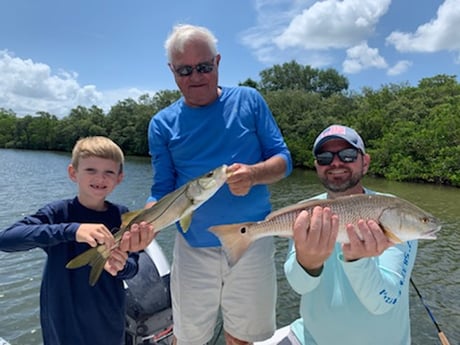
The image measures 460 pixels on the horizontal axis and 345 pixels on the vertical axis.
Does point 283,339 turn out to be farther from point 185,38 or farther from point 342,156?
point 185,38

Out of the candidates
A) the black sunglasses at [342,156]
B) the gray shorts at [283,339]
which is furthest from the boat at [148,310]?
the black sunglasses at [342,156]

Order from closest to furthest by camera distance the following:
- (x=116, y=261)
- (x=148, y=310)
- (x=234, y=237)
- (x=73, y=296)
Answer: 1. (x=234, y=237)
2. (x=116, y=261)
3. (x=73, y=296)
4. (x=148, y=310)

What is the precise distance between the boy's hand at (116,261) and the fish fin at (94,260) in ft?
0.34

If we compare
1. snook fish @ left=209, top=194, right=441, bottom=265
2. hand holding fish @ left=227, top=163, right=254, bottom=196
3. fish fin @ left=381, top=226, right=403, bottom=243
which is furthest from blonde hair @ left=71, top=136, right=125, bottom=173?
fish fin @ left=381, top=226, right=403, bottom=243

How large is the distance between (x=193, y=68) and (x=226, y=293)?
180 cm

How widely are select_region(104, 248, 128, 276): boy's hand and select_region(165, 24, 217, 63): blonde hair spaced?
1.49m

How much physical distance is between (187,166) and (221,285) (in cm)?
101

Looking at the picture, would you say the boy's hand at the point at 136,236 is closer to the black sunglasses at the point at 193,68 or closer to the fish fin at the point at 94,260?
the fish fin at the point at 94,260

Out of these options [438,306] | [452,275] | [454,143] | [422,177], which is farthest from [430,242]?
[454,143]

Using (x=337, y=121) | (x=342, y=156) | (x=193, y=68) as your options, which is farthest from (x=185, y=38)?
(x=337, y=121)

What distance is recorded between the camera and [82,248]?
8.98ft

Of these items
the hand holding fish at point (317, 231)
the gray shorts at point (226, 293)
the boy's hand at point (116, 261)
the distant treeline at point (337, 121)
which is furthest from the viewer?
the distant treeline at point (337, 121)

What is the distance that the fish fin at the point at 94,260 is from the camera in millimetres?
2268

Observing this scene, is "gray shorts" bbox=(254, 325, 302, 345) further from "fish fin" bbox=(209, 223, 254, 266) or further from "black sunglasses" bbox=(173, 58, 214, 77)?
"black sunglasses" bbox=(173, 58, 214, 77)
